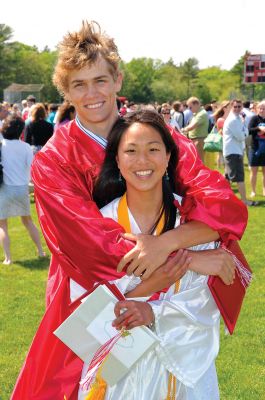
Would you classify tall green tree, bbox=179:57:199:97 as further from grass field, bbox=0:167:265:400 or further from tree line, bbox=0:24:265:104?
grass field, bbox=0:167:265:400

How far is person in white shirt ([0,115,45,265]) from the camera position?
7422mm

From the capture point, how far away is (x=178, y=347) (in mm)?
2555

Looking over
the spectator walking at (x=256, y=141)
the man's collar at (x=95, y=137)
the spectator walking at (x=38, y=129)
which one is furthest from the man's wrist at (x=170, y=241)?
the spectator walking at (x=256, y=141)

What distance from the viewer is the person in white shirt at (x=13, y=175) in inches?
292

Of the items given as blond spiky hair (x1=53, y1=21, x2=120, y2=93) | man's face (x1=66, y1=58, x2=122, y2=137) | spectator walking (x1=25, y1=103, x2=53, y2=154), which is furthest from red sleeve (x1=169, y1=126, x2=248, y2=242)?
spectator walking (x1=25, y1=103, x2=53, y2=154)

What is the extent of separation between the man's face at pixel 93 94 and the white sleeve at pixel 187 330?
832mm

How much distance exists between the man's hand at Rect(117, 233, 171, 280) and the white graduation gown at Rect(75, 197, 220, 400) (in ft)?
0.37

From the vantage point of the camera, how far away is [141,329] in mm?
2455

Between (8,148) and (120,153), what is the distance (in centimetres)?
513

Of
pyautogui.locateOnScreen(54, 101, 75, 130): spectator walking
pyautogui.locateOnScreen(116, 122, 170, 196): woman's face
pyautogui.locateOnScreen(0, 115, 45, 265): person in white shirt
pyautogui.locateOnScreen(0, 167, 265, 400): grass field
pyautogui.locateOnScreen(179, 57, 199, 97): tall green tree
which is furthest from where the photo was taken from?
pyautogui.locateOnScreen(179, 57, 199, 97): tall green tree

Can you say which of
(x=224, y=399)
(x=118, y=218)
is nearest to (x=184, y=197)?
(x=118, y=218)

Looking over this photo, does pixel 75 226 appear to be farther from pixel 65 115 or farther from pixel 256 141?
pixel 256 141

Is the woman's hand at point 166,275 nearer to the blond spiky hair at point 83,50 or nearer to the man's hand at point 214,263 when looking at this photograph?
the man's hand at point 214,263

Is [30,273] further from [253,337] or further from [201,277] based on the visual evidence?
[201,277]
